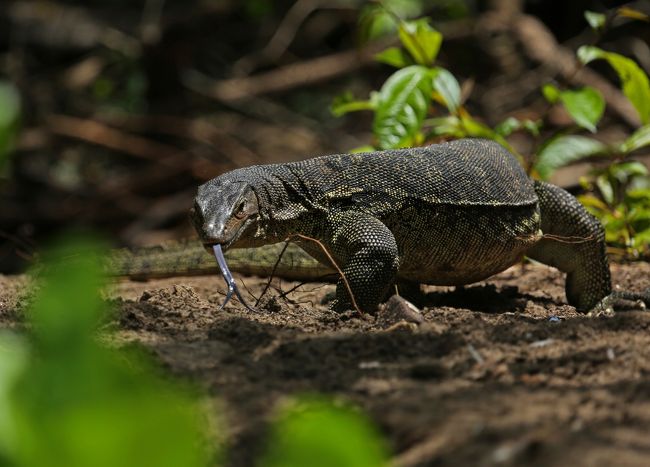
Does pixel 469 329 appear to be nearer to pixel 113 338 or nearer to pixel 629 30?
pixel 113 338

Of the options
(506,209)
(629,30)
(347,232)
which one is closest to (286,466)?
(347,232)

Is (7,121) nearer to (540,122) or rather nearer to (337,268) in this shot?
(337,268)

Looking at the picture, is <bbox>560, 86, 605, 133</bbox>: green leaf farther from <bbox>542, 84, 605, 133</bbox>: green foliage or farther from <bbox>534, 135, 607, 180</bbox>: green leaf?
<bbox>534, 135, 607, 180</bbox>: green leaf

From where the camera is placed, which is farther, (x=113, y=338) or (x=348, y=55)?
(x=348, y=55)

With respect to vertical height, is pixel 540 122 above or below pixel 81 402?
below

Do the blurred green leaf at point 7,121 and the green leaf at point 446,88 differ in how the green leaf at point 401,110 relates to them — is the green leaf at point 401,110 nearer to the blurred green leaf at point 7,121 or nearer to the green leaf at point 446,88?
the green leaf at point 446,88

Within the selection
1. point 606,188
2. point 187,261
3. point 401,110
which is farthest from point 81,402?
point 606,188

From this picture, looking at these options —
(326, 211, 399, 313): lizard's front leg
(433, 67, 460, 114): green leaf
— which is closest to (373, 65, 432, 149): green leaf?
(433, 67, 460, 114): green leaf
